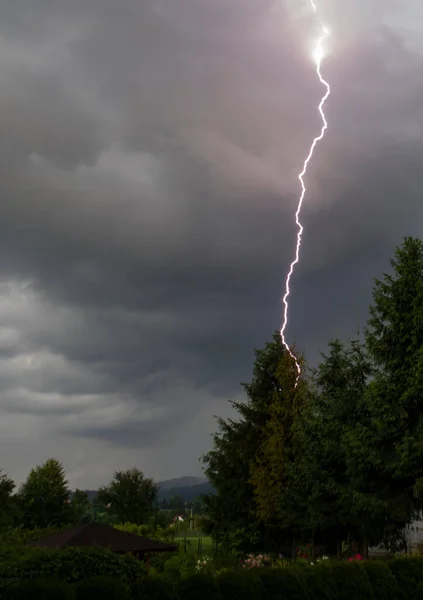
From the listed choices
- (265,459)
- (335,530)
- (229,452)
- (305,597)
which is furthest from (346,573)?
(229,452)

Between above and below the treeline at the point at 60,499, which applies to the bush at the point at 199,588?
below

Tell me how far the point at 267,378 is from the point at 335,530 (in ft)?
34.5

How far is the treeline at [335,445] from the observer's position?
28.0 metres

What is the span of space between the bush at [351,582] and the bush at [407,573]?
6.63 ft

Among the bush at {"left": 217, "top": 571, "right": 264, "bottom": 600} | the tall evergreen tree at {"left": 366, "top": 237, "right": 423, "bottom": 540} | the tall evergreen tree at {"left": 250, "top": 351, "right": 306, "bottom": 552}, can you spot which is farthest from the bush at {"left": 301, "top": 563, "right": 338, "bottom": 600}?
the tall evergreen tree at {"left": 250, "top": 351, "right": 306, "bottom": 552}

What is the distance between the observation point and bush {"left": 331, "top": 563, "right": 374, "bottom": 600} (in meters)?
16.9

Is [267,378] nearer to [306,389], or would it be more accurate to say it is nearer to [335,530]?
[306,389]

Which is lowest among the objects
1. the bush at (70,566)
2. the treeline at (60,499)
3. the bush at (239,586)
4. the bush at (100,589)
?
the bush at (239,586)

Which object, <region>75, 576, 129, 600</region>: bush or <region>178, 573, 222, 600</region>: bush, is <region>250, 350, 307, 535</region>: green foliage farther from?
<region>75, 576, 129, 600</region>: bush

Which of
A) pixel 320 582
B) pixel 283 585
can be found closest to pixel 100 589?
pixel 283 585

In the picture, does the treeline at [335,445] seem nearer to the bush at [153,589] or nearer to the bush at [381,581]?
the bush at [381,581]

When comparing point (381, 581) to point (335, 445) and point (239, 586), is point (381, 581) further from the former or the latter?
point (335, 445)

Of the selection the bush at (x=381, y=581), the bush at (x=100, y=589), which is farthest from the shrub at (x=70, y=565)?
the bush at (x=381, y=581)

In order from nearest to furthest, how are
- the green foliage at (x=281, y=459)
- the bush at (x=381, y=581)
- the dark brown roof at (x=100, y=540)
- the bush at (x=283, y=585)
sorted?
the bush at (x=283, y=585), the bush at (x=381, y=581), the dark brown roof at (x=100, y=540), the green foliage at (x=281, y=459)
